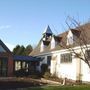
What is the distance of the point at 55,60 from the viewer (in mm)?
45438

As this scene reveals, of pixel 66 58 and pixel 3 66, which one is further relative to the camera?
pixel 3 66

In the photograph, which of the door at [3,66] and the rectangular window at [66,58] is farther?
the door at [3,66]

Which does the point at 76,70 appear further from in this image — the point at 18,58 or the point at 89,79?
the point at 18,58

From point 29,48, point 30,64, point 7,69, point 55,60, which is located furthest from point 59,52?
point 29,48

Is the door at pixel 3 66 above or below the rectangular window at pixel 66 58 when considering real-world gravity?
below

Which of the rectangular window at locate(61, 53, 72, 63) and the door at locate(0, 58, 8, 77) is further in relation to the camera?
the door at locate(0, 58, 8, 77)

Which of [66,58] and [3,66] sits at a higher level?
[66,58]

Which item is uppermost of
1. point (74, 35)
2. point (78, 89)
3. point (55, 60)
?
point (74, 35)

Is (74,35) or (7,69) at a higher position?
(74,35)

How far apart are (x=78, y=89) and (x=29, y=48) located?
6117 cm

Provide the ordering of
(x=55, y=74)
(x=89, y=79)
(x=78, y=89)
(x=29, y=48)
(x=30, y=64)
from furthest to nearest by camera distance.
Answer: (x=29, y=48) < (x=30, y=64) < (x=55, y=74) < (x=89, y=79) < (x=78, y=89)

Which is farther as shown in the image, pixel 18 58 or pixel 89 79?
pixel 18 58

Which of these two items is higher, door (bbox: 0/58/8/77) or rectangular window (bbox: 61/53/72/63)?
rectangular window (bbox: 61/53/72/63)

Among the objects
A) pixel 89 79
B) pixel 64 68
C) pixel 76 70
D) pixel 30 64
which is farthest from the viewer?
pixel 30 64
